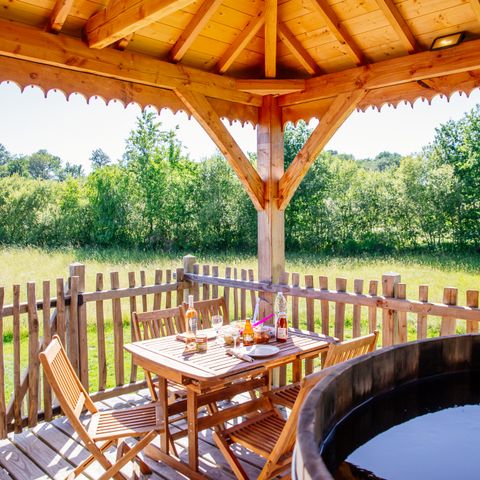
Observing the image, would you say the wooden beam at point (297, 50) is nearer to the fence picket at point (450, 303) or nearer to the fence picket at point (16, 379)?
the fence picket at point (450, 303)

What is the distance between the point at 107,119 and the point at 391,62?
35.2 m

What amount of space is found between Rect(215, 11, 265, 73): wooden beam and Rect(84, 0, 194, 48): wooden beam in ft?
4.16

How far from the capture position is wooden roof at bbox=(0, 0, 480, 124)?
3359mm

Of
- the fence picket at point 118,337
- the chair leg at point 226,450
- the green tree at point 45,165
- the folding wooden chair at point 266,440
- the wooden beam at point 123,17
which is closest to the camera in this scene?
the folding wooden chair at point 266,440

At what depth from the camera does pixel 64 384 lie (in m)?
2.61

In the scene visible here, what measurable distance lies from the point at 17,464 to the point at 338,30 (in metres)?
4.19

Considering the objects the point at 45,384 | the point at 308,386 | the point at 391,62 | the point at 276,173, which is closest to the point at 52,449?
the point at 45,384

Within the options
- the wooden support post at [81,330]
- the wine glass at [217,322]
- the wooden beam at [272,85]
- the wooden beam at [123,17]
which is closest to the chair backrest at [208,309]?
the wine glass at [217,322]

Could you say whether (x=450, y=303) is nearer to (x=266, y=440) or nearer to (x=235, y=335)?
(x=235, y=335)

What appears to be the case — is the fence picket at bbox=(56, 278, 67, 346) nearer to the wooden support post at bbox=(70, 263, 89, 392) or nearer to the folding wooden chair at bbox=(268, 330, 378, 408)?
the wooden support post at bbox=(70, 263, 89, 392)

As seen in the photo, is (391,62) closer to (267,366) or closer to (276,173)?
(276,173)

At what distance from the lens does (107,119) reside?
36.2 meters

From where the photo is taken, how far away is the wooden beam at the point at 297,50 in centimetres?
427

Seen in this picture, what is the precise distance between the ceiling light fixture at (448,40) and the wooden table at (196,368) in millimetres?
2453
